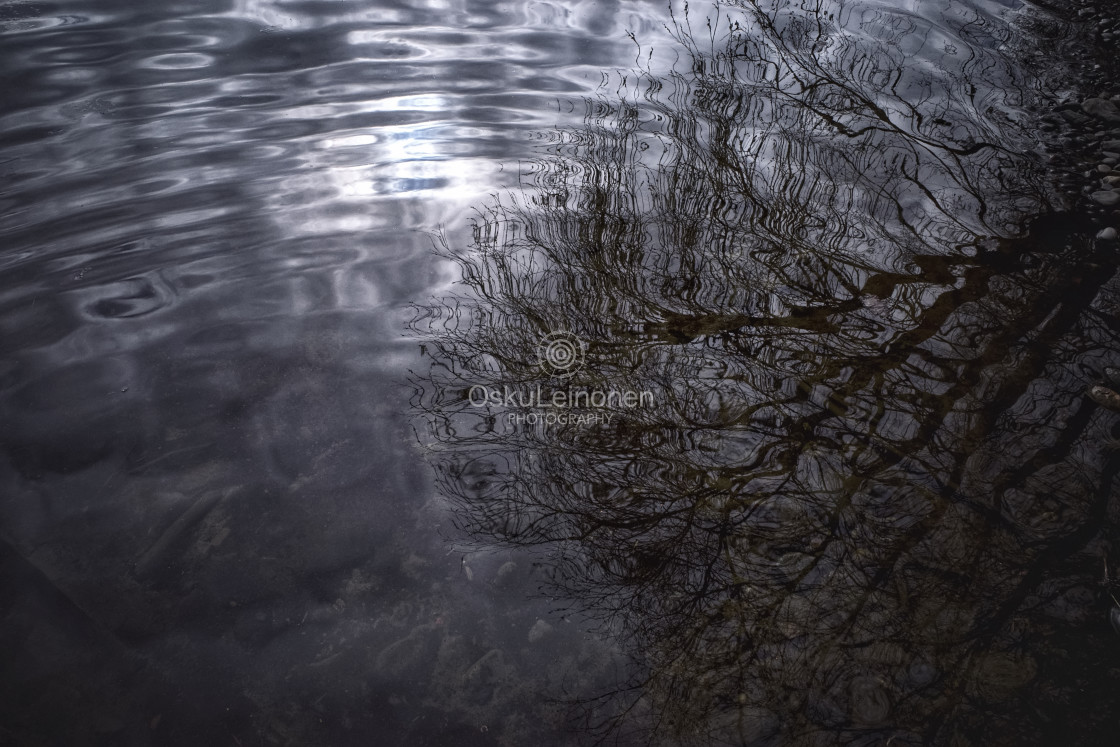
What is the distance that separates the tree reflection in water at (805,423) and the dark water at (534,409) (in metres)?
0.02

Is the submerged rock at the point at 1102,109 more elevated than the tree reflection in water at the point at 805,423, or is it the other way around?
the submerged rock at the point at 1102,109

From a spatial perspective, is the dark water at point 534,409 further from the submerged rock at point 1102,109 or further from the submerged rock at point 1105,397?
the submerged rock at point 1102,109

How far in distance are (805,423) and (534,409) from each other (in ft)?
4.44

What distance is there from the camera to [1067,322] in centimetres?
408

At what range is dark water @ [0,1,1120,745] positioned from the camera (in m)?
2.60

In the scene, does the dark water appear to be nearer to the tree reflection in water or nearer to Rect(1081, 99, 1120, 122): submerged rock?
the tree reflection in water

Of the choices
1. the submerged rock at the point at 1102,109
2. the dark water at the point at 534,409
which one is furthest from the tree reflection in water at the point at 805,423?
the submerged rock at the point at 1102,109

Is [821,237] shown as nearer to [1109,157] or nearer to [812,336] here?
[812,336]

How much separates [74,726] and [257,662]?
613 millimetres

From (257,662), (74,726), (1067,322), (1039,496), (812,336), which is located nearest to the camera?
(74,726)

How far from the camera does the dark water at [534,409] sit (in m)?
2.60

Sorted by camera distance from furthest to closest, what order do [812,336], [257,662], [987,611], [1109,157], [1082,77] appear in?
1. [1082,77]
2. [1109,157]
3. [812,336]
4. [987,611]
5. [257,662]

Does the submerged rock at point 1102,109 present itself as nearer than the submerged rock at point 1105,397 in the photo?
No

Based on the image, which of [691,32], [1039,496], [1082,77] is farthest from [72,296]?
[1082,77]
